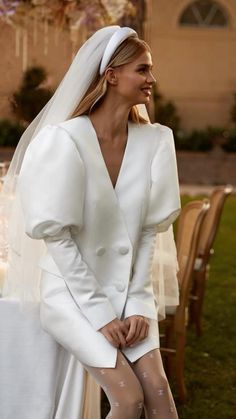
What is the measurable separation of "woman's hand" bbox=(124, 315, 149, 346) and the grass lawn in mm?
1492

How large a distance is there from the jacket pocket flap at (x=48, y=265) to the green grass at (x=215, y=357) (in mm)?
1802

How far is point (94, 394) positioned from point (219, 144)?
16552 millimetres

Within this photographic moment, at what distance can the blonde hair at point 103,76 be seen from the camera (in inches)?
125

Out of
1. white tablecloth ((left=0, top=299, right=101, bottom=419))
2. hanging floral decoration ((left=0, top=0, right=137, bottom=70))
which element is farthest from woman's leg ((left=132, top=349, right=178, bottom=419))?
hanging floral decoration ((left=0, top=0, right=137, bottom=70))

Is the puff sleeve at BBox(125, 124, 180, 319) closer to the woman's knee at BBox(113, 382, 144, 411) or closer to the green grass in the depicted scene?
the woman's knee at BBox(113, 382, 144, 411)

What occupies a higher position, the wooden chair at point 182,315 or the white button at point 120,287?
the white button at point 120,287

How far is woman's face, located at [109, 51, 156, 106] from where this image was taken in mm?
3189

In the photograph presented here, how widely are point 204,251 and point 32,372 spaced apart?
10.2 feet

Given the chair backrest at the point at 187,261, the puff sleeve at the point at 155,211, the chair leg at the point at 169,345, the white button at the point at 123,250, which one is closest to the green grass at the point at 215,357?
the chair leg at the point at 169,345

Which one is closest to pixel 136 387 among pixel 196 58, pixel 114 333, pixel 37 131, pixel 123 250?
pixel 114 333

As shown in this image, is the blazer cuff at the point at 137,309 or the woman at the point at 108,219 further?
the blazer cuff at the point at 137,309

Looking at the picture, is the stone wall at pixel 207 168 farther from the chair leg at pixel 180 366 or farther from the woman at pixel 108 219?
the woman at pixel 108 219

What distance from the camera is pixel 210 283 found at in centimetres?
865

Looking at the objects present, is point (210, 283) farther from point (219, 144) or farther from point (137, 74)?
point (219, 144)
